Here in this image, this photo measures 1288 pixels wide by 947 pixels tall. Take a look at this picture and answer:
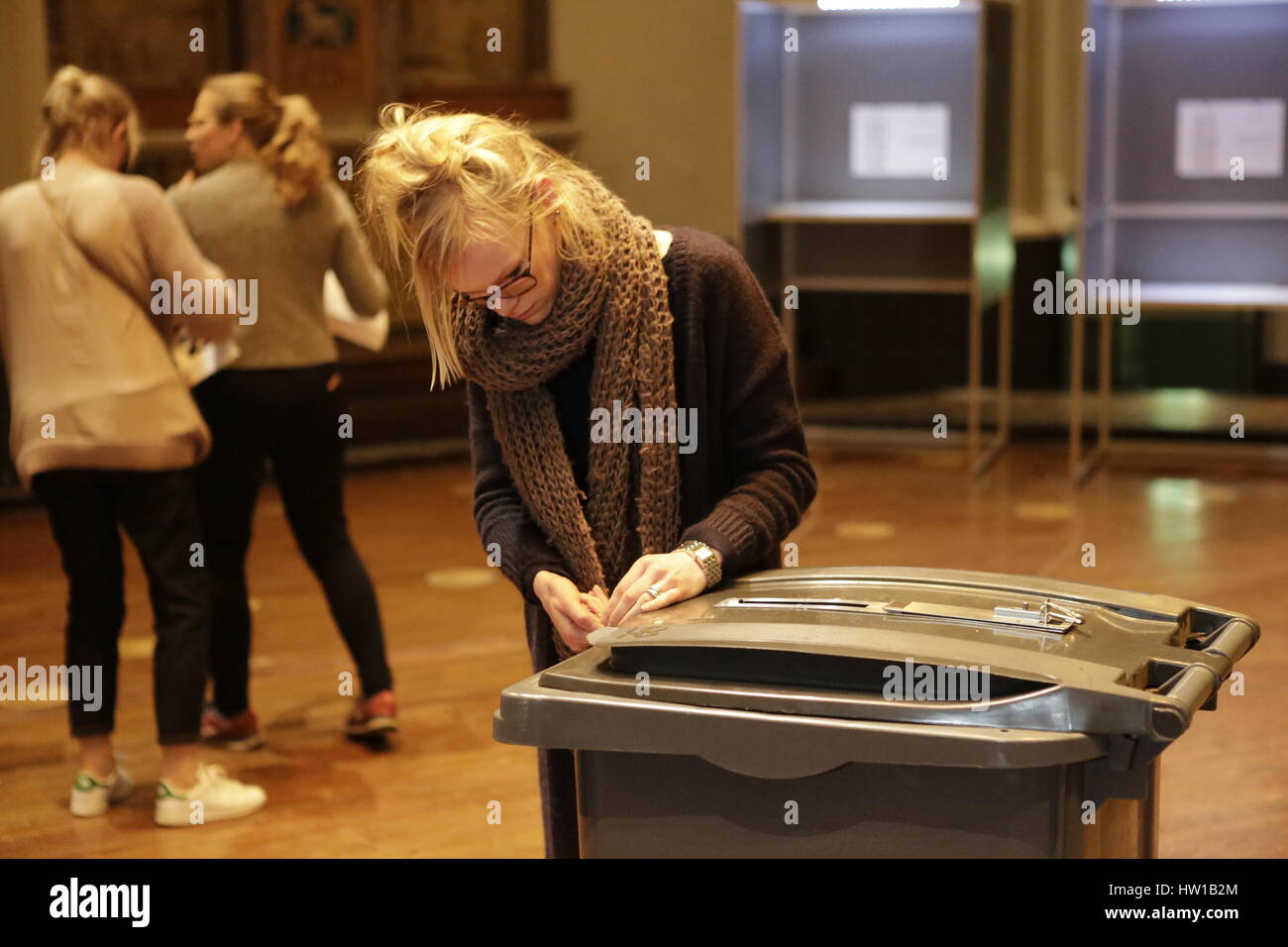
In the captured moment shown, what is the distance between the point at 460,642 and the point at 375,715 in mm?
806

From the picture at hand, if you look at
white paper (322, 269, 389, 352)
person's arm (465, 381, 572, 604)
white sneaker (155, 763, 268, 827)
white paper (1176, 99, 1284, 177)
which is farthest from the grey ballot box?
white paper (1176, 99, 1284, 177)

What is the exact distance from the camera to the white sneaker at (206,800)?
11.3ft

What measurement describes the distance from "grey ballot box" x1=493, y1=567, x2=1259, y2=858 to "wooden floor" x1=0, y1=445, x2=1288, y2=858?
1746mm

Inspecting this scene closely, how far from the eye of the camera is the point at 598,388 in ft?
6.41

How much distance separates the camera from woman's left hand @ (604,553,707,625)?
1746 mm

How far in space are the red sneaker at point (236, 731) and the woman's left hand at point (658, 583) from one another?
2.33 meters

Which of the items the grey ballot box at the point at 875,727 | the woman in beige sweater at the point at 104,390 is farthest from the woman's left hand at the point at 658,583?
the woman in beige sweater at the point at 104,390

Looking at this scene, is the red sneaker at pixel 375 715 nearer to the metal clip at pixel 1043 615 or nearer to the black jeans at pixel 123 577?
the black jeans at pixel 123 577

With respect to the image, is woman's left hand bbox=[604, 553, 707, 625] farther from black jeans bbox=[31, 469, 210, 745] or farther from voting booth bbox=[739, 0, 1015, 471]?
voting booth bbox=[739, 0, 1015, 471]

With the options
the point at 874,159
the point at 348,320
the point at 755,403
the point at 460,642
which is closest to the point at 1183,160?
the point at 874,159

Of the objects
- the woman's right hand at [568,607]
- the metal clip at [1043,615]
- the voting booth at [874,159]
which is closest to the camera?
the metal clip at [1043,615]

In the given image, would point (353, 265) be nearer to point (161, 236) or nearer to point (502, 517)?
point (161, 236)
